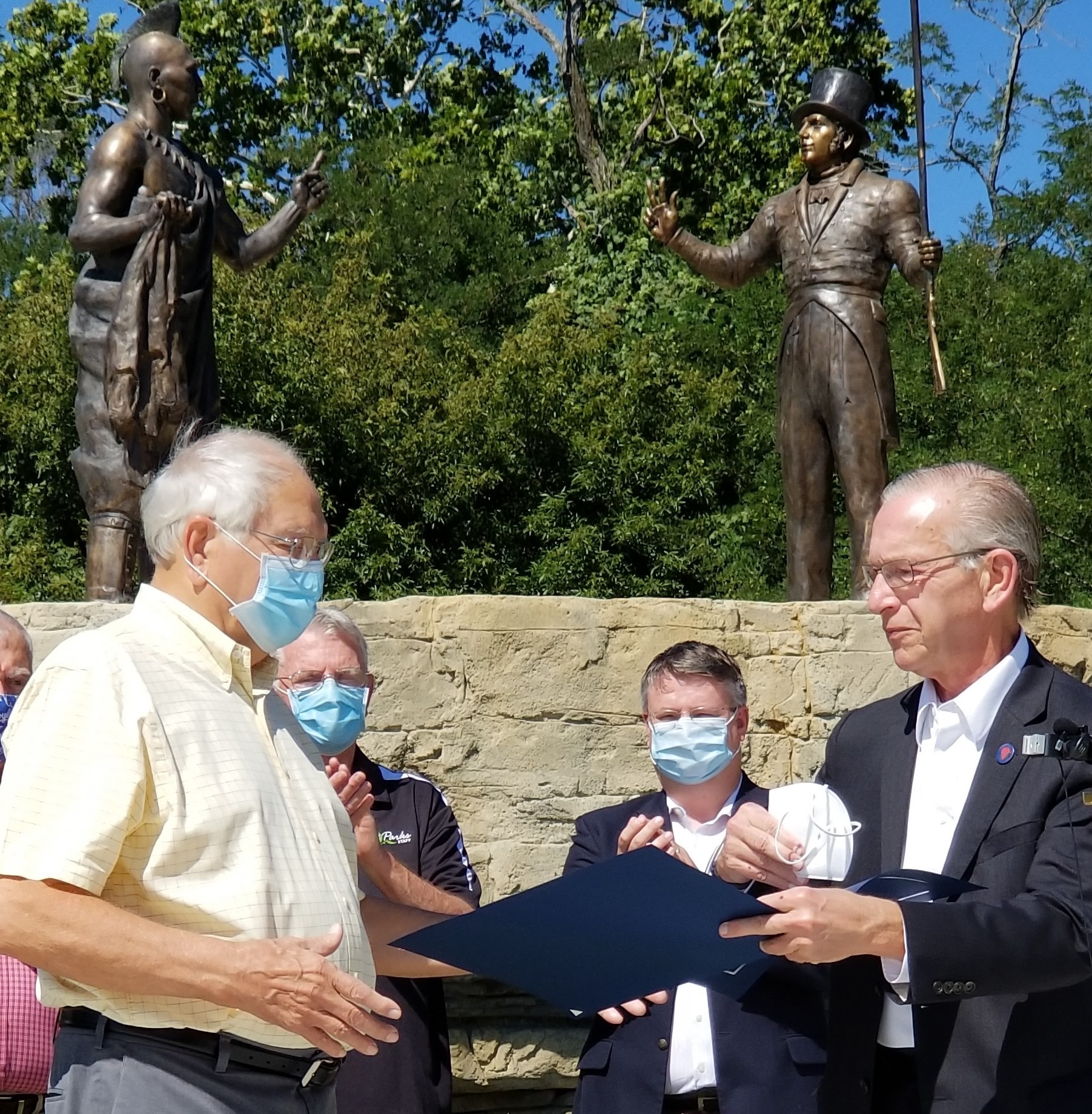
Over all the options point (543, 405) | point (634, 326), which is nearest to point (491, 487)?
point (543, 405)

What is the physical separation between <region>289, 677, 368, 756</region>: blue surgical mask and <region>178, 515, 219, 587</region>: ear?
125cm

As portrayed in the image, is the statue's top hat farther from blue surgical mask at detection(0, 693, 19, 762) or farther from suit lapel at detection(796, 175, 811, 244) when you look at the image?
blue surgical mask at detection(0, 693, 19, 762)

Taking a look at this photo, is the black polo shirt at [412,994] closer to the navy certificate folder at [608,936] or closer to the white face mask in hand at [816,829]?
the navy certificate folder at [608,936]

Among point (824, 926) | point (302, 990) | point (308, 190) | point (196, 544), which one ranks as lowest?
point (302, 990)

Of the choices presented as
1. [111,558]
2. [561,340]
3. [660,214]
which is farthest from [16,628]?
→ [561,340]

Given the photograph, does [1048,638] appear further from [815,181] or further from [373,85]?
[373,85]

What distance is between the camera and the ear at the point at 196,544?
8.39 ft

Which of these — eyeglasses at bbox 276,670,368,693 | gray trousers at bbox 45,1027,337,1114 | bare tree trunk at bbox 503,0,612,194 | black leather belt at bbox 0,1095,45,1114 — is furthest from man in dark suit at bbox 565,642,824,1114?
bare tree trunk at bbox 503,0,612,194

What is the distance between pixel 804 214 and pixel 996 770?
165 inches

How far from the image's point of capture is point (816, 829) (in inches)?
104

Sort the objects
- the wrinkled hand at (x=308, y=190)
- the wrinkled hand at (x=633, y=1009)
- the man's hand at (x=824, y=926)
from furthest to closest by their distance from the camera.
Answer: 1. the wrinkled hand at (x=308, y=190)
2. the wrinkled hand at (x=633, y=1009)
3. the man's hand at (x=824, y=926)

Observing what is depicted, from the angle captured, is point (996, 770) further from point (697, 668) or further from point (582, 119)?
point (582, 119)

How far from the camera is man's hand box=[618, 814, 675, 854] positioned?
2.84 m

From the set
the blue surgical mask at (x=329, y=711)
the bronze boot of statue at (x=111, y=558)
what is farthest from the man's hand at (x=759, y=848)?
the bronze boot of statue at (x=111, y=558)
